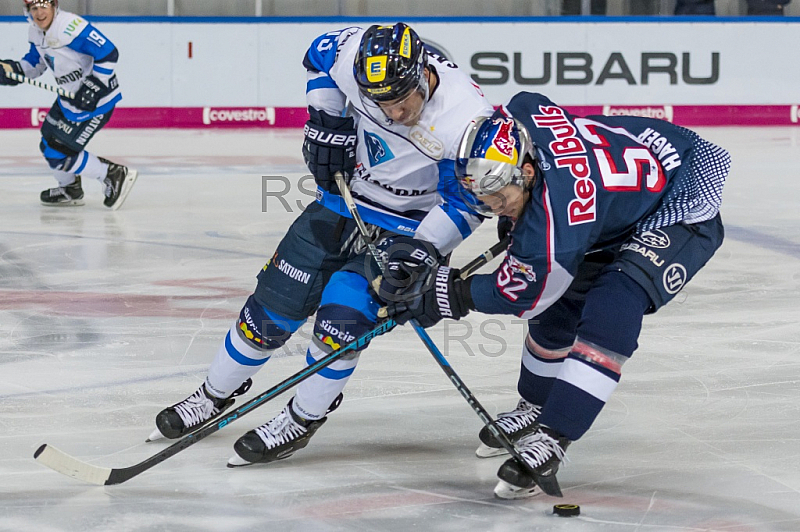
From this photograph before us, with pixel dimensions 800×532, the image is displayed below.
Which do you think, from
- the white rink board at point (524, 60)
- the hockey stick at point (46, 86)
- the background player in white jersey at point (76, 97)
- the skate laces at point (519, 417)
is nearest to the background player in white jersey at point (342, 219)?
the skate laces at point (519, 417)

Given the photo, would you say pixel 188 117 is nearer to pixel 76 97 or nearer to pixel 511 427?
pixel 76 97

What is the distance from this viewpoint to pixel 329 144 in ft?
9.78

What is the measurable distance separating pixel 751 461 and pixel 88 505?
1626mm

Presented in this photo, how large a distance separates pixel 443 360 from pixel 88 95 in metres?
4.51

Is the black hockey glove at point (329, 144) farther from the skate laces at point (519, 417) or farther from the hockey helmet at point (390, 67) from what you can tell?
the skate laces at point (519, 417)

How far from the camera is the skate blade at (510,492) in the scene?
267 cm

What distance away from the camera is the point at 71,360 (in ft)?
12.4

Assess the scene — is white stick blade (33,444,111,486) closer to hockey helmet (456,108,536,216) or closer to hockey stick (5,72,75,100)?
hockey helmet (456,108,536,216)

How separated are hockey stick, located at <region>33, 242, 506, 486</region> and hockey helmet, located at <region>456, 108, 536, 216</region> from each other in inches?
10.7

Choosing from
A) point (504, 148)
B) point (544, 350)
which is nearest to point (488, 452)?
point (544, 350)

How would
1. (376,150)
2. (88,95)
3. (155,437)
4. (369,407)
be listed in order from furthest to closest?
(88,95), (369,407), (155,437), (376,150)

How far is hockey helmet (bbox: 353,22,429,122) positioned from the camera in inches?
103

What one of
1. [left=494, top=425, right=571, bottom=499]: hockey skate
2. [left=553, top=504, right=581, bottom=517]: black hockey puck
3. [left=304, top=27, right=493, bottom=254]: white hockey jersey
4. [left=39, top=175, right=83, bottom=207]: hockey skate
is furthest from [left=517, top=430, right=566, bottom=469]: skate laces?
[left=39, top=175, right=83, bottom=207]: hockey skate

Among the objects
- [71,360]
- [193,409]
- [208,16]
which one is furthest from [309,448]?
[208,16]
